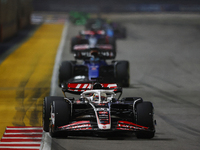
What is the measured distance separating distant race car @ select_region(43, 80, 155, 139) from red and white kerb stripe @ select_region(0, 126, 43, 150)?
1.07ft

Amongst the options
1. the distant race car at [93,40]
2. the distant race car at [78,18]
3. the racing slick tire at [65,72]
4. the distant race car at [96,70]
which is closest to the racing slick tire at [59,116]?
the distant race car at [96,70]

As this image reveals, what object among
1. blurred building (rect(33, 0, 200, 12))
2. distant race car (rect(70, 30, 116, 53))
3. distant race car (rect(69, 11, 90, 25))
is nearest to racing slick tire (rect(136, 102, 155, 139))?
distant race car (rect(70, 30, 116, 53))

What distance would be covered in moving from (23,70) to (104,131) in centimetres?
1358

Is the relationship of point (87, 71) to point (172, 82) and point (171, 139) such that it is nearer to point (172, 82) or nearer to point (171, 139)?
point (172, 82)

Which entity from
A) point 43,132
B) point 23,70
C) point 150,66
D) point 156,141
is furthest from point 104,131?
point 150,66

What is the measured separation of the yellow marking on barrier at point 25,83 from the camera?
13062mm

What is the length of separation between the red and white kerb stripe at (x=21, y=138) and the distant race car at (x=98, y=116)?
Answer: 33 cm

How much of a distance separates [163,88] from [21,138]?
9.06 m

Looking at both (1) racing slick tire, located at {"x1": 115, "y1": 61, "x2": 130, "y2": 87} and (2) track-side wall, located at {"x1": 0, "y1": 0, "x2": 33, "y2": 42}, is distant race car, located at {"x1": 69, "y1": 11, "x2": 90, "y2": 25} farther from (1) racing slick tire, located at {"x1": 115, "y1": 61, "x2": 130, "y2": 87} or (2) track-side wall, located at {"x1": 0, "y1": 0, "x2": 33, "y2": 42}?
(1) racing slick tire, located at {"x1": 115, "y1": 61, "x2": 130, "y2": 87}

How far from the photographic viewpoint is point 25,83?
19250 mm

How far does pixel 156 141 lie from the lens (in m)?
10.3

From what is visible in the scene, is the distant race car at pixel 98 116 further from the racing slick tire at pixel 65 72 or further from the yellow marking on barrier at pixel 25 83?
the racing slick tire at pixel 65 72

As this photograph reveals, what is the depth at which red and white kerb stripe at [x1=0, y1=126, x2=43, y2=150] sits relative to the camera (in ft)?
32.2

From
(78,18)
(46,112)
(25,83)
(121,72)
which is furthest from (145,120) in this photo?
(78,18)
